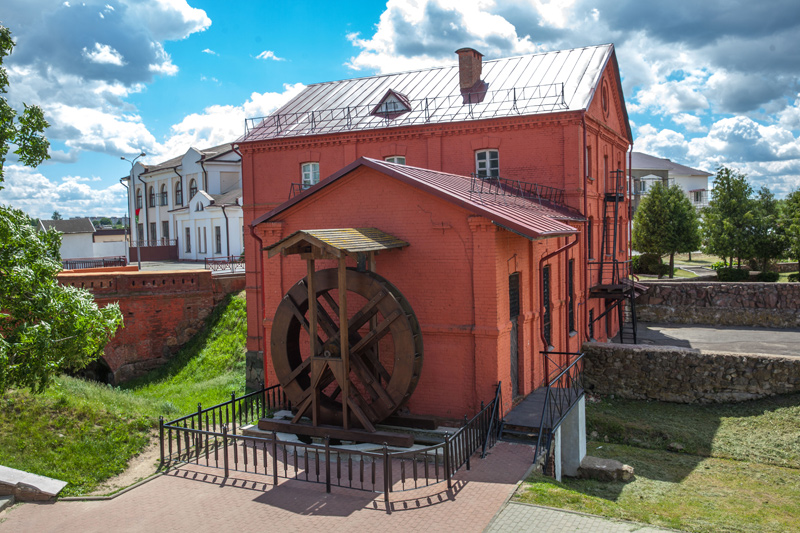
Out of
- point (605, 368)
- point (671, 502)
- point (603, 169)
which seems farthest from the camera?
point (603, 169)

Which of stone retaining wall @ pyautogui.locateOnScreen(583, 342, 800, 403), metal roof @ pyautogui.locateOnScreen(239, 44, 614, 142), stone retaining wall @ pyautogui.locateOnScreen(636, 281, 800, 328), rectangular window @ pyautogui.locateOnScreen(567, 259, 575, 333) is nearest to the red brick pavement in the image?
rectangular window @ pyautogui.locateOnScreen(567, 259, 575, 333)

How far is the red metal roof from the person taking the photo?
11.2m

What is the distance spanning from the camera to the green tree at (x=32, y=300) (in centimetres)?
922

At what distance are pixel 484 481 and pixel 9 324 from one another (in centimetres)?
760

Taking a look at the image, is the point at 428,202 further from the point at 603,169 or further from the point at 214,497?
the point at 603,169

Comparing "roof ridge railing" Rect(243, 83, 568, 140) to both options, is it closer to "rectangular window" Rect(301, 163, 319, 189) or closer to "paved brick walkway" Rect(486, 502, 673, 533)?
"rectangular window" Rect(301, 163, 319, 189)

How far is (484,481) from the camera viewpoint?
9383 millimetres

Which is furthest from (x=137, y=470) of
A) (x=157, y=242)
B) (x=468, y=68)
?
(x=157, y=242)

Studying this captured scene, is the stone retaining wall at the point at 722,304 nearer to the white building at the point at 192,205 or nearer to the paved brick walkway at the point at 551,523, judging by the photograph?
the paved brick walkway at the point at 551,523

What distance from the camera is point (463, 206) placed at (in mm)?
11352

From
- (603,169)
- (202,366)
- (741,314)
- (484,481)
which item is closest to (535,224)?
(484,481)

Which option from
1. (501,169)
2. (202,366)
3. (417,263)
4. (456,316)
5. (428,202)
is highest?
(501,169)

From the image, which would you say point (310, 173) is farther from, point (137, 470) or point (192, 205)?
point (192, 205)

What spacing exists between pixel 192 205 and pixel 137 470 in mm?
30873
